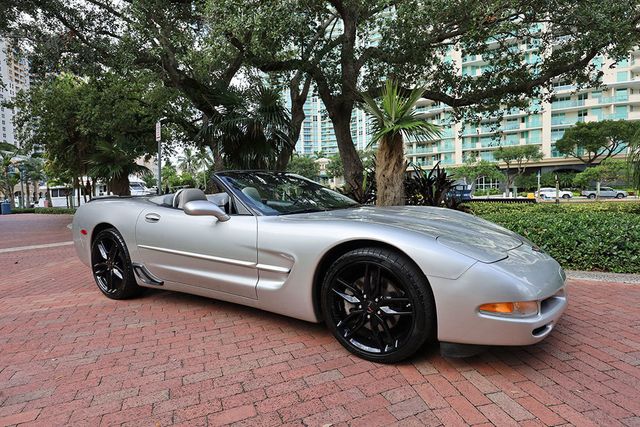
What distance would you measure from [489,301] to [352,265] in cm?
80

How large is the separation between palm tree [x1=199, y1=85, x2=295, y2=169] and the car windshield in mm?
4659

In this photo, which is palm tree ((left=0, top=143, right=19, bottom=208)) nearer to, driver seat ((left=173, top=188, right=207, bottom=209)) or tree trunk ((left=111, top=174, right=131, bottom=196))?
tree trunk ((left=111, top=174, right=131, bottom=196))

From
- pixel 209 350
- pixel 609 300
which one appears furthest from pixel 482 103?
pixel 209 350

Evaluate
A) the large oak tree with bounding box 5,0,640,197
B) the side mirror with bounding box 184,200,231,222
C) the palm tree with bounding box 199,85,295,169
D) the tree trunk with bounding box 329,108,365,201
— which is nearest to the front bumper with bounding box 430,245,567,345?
the side mirror with bounding box 184,200,231,222

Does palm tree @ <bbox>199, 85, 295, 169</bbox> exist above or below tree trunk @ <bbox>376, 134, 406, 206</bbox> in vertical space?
above

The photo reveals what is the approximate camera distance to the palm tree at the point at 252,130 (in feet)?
27.1

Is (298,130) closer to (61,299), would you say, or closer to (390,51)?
(390,51)

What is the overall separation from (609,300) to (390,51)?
308 inches

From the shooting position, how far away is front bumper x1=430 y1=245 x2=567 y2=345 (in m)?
2.07

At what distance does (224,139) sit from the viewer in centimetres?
848


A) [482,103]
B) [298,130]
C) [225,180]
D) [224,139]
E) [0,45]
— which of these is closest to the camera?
[225,180]

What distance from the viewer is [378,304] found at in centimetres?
238

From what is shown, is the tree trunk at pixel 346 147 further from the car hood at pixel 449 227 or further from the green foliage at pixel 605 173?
the green foliage at pixel 605 173

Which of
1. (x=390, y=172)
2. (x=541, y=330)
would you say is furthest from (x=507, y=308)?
(x=390, y=172)
